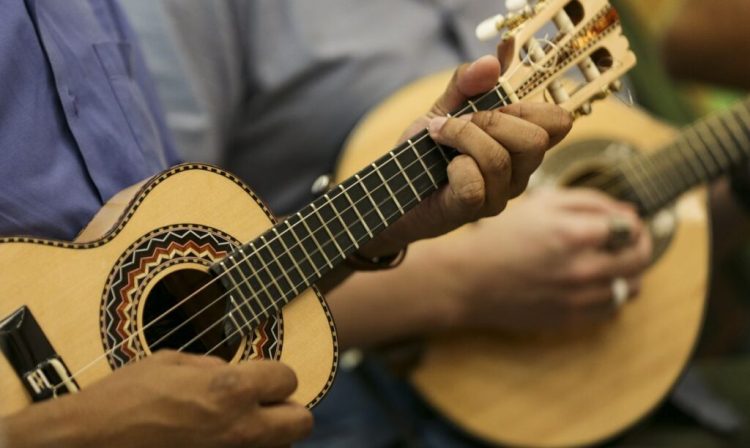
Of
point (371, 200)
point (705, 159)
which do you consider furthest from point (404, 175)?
point (705, 159)

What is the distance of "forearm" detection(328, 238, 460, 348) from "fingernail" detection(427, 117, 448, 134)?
1.45ft

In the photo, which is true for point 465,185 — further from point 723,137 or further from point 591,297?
point 723,137

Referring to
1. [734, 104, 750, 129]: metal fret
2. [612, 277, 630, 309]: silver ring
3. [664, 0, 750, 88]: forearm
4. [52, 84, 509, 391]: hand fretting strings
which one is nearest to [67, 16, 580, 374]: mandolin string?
[52, 84, 509, 391]: hand fretting strings

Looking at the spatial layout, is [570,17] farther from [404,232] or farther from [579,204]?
[579,204]

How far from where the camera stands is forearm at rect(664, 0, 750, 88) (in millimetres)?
1729

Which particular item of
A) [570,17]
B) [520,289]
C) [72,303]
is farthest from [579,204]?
[72,303]

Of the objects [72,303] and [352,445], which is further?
[352,445]

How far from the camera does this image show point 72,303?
0.73m

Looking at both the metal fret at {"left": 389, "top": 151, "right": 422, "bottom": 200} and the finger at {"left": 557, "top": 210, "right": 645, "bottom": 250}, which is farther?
the finger at {"left": 557, "top": 210, "right": 645, "bottom": 250}

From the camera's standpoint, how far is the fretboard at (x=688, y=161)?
1.36 m

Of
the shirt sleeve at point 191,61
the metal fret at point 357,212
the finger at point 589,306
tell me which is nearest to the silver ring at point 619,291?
the finger at point 589,306

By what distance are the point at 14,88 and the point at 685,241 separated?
0.87 m

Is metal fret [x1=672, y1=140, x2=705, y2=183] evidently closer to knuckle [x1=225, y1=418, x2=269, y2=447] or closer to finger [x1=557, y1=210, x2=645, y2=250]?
finger [x1=557, y1=210, x2=645, y2=250]

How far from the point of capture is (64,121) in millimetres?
832
